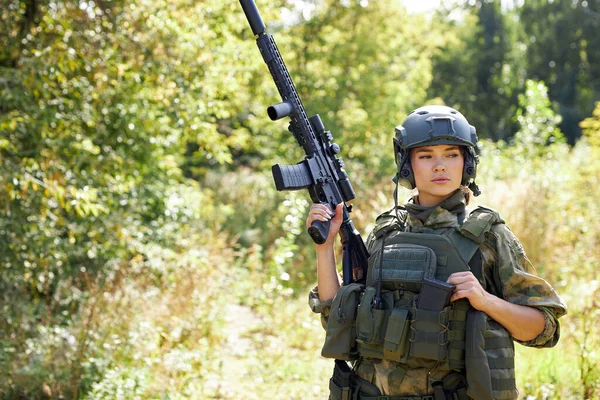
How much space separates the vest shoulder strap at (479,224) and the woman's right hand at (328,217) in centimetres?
56

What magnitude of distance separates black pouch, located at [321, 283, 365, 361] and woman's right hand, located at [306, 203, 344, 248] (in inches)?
9.8

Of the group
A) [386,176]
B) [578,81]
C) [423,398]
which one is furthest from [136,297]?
[578,81]

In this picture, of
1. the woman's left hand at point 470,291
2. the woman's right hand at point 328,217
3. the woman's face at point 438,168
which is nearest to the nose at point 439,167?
the woman's face at point 438,168

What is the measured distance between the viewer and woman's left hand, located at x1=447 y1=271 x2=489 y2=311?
2168 mm

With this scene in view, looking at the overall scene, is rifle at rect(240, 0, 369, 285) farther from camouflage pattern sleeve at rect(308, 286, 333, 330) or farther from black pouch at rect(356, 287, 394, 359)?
black pouch at rect(356, 287, 394, 359)

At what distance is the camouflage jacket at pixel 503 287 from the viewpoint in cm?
221

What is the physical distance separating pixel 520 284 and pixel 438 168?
475 mm

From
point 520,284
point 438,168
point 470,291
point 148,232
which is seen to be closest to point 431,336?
point 470,291

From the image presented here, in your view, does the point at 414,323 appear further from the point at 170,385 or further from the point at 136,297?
the point at 136,297

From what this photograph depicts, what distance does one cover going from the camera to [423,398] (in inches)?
88.6

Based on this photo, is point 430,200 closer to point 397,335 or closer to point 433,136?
point 433,136

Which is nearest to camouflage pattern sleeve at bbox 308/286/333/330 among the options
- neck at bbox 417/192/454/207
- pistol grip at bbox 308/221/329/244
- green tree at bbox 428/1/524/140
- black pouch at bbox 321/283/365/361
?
black pouch at bbox 321/283/365/361

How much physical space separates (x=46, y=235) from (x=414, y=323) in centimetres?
418

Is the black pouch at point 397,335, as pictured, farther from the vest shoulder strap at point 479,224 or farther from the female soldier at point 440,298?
the vest shoulder strap at point 479,224
